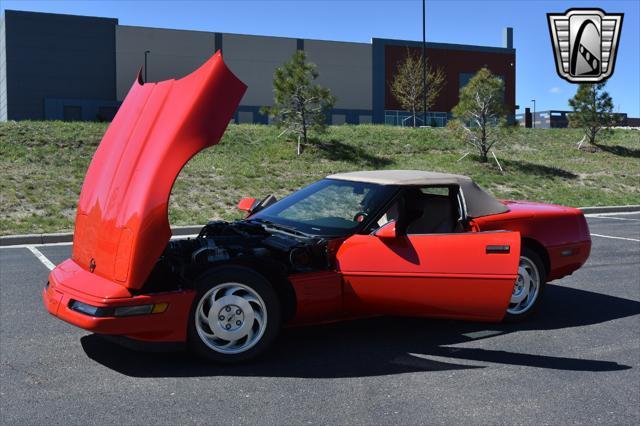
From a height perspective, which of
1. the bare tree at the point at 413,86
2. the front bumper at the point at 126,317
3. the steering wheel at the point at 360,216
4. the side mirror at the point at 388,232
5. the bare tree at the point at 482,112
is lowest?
the front bumper at the point at 126,317

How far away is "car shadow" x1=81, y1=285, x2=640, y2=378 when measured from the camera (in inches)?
174

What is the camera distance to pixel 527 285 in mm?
5809

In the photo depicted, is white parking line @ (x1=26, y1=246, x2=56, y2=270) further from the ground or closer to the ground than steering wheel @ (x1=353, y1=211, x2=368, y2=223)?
closer to the ground

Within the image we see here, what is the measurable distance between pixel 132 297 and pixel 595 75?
7207 mm

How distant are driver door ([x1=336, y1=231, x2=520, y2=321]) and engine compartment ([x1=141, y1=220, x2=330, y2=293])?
23 centimetres

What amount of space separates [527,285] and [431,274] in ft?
4.77

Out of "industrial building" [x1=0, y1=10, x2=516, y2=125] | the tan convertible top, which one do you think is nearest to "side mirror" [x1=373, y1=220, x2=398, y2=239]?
the tan convertible top

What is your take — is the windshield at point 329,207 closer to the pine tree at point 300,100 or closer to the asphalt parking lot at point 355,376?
the asphalt parking lot at point 355,376

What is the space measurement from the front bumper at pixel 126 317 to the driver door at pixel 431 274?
1.18 meters

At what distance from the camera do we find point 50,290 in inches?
184

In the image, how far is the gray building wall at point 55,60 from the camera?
45625mm

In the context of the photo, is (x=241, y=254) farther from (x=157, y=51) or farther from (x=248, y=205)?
(x=157, y=51)

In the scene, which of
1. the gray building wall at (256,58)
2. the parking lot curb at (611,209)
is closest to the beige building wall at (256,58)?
the gray building wall at (256,58)

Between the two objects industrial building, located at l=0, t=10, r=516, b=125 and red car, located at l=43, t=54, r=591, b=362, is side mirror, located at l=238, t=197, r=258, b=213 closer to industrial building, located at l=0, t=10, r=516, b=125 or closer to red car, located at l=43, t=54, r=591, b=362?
red car, located at l=43, t=54, r=591, b=362
